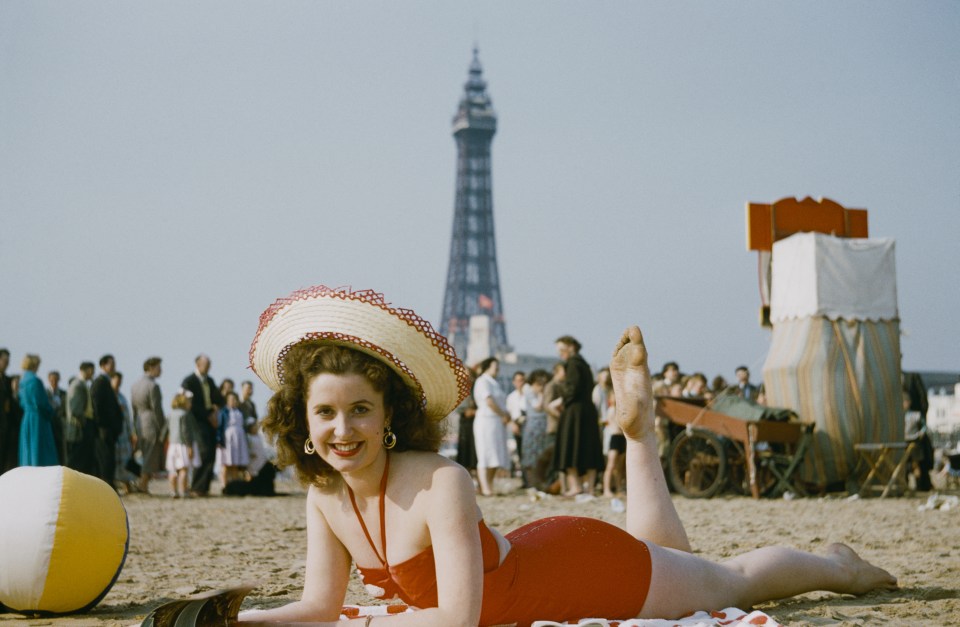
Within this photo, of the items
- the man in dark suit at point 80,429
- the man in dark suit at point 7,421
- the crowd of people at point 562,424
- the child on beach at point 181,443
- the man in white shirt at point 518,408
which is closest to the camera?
the man in dark suit at point 7,421

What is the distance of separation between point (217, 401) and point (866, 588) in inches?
411

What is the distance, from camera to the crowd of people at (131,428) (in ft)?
37.4

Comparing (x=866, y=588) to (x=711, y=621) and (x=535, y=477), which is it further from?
(x=535, y=477)

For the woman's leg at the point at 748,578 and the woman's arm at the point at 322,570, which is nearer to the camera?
the woman's arm at the point at 322,570

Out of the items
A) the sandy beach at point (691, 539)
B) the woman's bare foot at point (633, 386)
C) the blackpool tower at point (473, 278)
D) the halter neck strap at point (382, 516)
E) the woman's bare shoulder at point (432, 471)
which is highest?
the blackpool tower at point (473, 278)

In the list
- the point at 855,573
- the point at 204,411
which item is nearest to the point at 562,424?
the point at 204,411

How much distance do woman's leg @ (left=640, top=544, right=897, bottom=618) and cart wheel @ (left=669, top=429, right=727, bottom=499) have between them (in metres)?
6.81

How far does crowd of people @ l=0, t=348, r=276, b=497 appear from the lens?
37.4 feet

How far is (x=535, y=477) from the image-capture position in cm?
1340

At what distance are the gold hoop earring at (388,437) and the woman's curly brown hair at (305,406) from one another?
4 centimetres

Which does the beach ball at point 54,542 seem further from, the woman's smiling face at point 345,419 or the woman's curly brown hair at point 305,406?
the woman's smiling face at point 345,419

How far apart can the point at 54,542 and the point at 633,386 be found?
90.7 inches

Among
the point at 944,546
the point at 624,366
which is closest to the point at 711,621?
the point at 624,366

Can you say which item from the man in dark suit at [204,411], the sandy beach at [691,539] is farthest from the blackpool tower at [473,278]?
the sandy beach at [691,539]
